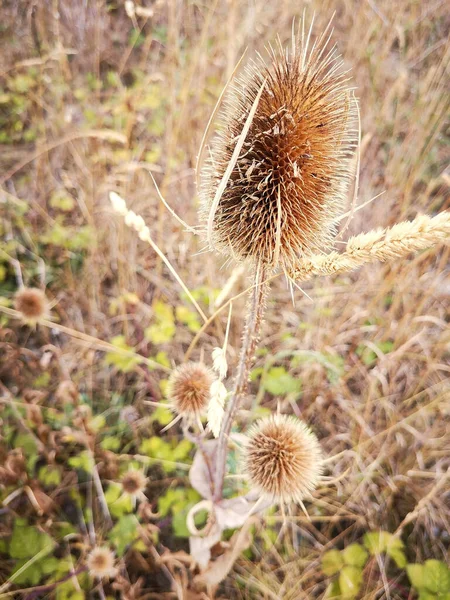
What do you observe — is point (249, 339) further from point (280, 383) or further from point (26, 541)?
point (26, 541)

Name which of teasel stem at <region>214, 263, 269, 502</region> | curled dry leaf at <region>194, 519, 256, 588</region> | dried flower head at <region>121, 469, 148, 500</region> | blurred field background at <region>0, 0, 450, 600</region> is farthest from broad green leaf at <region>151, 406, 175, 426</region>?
teasel stem at <region>214, 263, 269, 502</region>

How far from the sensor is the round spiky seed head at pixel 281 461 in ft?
3.85

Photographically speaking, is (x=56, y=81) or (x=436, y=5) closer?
(x=436, y=5)

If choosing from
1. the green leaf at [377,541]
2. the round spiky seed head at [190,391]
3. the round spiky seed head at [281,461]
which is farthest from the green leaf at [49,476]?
the green leaf at [377,541]

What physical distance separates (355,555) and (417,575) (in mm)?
246

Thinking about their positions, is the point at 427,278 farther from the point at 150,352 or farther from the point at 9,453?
the point at 9,453

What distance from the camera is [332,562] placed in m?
1.68

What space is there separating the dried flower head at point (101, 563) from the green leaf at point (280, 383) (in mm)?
1015

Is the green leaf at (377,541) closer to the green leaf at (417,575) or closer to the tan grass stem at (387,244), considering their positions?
the green leaf at (417,575)

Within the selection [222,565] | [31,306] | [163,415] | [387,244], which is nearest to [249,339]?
[387,244]

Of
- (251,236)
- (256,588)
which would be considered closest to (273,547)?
(256,588)

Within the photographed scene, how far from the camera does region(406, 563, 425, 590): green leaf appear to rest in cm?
155

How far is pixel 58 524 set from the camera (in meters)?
1.81

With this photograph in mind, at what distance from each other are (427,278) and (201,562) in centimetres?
189
